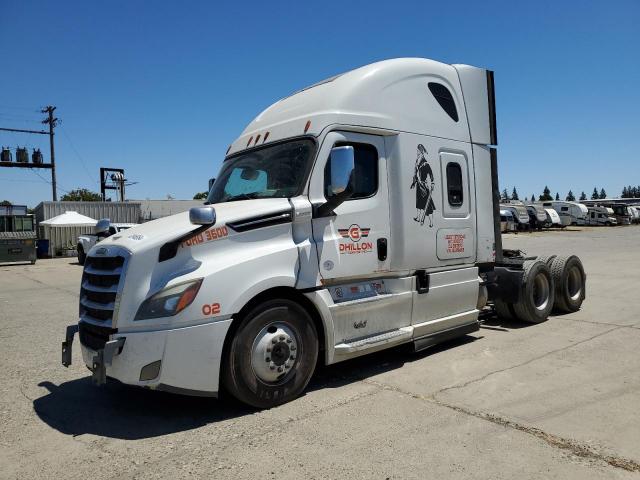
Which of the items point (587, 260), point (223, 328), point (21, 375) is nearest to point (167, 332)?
point (223, 328)

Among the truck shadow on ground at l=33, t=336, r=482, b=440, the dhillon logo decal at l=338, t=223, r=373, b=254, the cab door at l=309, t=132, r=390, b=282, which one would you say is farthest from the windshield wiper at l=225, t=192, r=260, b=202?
the truck shadow on ground at l=33, t=336, r=482, b=440

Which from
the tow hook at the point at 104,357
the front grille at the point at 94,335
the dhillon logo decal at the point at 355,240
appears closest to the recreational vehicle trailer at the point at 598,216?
the dhillon logo decal at the point at 355,240

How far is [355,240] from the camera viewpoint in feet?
16.4

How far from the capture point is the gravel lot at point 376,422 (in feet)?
10.8

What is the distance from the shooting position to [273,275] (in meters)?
4.29

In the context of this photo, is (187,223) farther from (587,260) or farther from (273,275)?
(587,260)

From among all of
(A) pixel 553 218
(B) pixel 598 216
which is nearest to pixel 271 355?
(A) pixel 553 218

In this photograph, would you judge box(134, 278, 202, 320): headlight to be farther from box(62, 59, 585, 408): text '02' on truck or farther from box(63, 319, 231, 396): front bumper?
box(63, 319, 231, 396): front bumper

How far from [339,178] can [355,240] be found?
0.69 meters

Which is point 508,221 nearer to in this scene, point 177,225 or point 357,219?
point 357,219

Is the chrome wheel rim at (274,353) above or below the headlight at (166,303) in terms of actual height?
below

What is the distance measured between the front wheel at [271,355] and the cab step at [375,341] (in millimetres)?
341

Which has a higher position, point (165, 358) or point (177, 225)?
point (177, 225)

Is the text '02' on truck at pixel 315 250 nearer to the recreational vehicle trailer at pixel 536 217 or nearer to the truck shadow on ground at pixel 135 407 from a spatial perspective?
the truck shadow on ground at pixel 135 407
